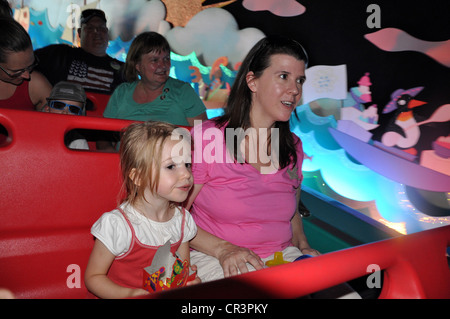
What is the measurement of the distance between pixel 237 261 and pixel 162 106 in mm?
956

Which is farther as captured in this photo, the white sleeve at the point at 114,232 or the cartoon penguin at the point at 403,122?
the cartoon penguin at the point at 403,122

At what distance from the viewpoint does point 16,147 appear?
35.4 inches

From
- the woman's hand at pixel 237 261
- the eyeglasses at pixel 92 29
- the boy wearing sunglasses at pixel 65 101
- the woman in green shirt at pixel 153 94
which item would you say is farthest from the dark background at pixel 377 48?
the boy wearing sunglasses at pixel 65 101

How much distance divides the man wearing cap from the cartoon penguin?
5.07ft

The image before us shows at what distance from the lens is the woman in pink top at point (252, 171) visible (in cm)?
96

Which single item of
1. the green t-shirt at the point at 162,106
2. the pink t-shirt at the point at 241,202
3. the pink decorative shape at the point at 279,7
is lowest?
the pink t-shirt at the point at 241,202

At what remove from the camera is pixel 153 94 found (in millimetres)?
1657

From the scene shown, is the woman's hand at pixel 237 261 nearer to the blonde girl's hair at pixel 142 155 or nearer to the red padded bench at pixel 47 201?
the blonde girl's hair at pixel 142 155

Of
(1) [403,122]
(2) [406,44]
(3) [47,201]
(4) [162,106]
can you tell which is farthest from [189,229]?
(2) [406,44]

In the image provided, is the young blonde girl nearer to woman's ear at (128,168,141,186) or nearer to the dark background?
woman's ear at (128,168,141,186)

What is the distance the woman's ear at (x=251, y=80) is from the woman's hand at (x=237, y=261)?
47 centimetres

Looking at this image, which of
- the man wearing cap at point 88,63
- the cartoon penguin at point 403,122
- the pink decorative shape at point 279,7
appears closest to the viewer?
the cartoon penguin at point 403,122
